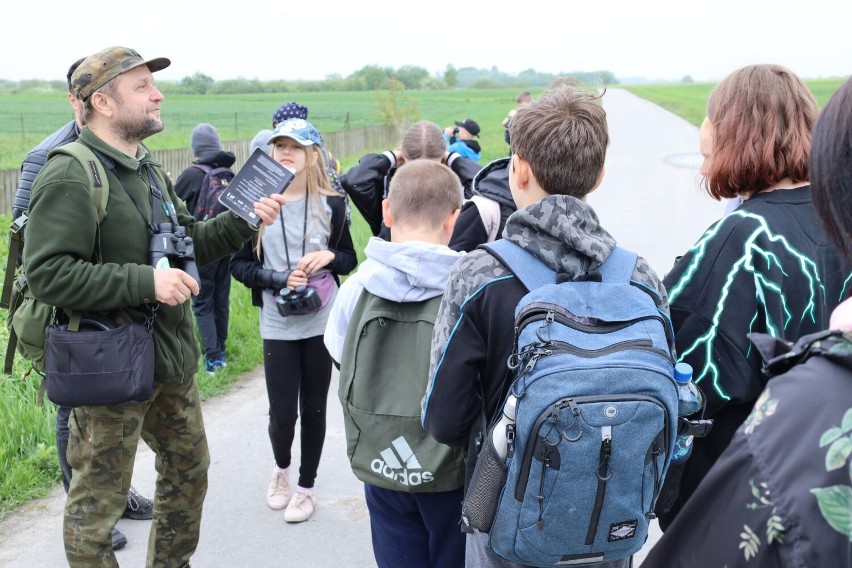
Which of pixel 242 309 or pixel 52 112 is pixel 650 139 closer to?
pixel 242 309

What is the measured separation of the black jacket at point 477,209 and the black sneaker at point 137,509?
203cm

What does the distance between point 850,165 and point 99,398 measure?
2.44 meters

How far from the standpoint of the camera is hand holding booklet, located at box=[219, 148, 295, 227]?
334cm

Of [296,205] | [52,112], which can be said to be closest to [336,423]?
[296,205]

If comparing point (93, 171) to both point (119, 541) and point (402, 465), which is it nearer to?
point (402, 465)

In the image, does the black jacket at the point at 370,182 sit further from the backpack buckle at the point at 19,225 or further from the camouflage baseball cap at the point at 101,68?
the backpack buckle at the point at 19,225

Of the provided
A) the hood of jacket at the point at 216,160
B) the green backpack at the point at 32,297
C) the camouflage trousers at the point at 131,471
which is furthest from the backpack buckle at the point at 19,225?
the hood of jacket at the point at 216,160

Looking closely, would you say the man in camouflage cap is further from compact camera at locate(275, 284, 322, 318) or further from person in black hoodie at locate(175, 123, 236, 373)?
person in black hoodie at locate(175, 123, 236, 373)

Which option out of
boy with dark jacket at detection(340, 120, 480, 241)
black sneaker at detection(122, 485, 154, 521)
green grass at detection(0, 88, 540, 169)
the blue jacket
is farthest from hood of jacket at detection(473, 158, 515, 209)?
green grass at detection(0, 88, 540, 169)

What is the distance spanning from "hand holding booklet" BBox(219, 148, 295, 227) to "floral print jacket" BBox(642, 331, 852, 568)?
8.51 ft

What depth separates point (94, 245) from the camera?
281 cm

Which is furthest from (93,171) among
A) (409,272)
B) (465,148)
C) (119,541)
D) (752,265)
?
(465,148)

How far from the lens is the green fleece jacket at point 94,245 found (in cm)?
267

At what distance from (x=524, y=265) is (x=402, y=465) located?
772 mm
